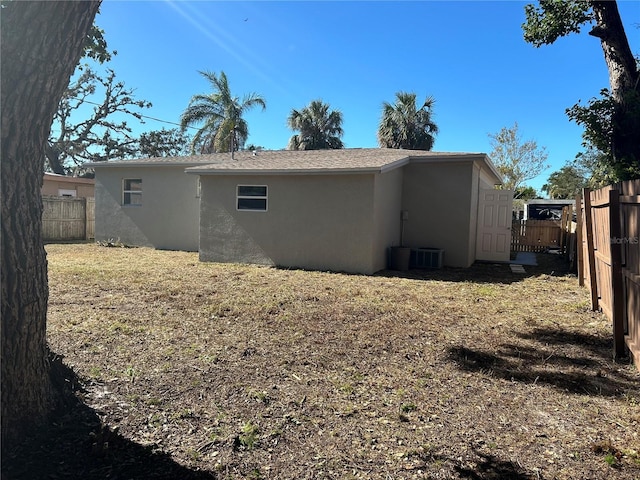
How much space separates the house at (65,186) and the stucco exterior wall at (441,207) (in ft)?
57.7

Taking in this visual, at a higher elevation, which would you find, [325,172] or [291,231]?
[325,172]

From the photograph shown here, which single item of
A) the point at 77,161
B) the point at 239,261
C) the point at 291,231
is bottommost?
the point at 239,261

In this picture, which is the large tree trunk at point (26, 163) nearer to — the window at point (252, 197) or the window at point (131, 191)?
the window at point (252, 197)

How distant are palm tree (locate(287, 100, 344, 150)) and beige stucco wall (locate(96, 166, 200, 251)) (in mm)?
12405

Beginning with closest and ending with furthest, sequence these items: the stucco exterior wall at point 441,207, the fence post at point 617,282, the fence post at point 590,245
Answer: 1. the fence post at point 617,282
2. the fence post at point 590,245
3. the stucco exterior wall at point 441,207

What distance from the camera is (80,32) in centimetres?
273

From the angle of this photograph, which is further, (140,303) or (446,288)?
(446,288)

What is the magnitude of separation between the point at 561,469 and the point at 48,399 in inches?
134

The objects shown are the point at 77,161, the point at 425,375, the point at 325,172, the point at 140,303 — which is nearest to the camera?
the point at 425,375

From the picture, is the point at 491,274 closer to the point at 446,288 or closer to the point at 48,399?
the point at 446,288

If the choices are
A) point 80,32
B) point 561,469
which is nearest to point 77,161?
point 80,32

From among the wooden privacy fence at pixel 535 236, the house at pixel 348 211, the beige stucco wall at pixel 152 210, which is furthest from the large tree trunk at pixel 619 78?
the beige stucco wall at pixel 152 210

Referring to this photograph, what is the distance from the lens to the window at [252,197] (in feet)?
39.0

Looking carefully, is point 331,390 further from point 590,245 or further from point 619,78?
point 619,78
